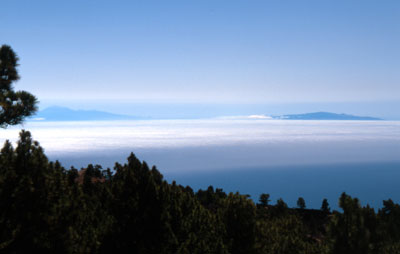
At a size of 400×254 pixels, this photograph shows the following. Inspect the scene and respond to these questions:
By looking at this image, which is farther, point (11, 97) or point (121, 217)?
point (11, 97)

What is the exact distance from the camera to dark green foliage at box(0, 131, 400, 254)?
11.8m

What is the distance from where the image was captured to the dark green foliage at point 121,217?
11758 millimetres

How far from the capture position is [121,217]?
56.9ft

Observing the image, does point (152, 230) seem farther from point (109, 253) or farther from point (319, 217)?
point (319, 217)

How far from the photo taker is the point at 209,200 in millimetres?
72938

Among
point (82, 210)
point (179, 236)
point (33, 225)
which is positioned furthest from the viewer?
point (179, 236)

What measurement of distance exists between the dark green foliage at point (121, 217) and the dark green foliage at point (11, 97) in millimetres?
6083

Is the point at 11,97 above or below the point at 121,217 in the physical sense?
above

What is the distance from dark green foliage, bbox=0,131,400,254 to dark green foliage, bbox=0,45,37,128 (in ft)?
20.0

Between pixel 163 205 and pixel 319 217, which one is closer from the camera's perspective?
pixel 163 205

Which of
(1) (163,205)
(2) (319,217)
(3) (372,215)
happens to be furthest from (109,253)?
(2) (319,217)

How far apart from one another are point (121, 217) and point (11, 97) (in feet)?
31.1

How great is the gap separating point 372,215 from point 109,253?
35000 mm

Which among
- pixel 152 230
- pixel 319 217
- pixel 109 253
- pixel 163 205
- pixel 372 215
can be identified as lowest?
pixel 319 217
